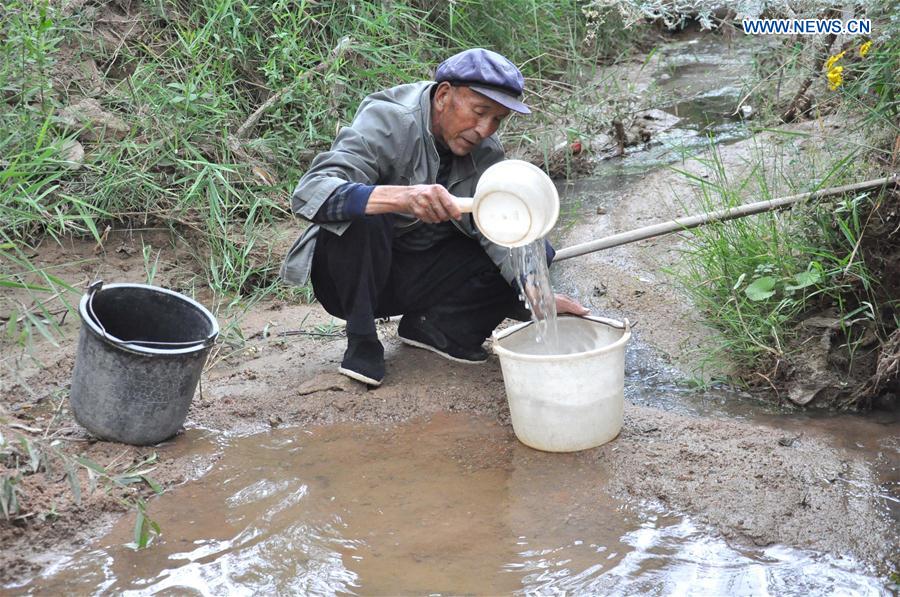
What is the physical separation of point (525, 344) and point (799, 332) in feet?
3.58

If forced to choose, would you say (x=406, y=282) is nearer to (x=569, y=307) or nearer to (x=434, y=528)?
(x=569, y=307)

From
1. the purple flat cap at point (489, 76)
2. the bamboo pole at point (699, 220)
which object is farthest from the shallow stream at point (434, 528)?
the purple flat cap at point (489, 76)

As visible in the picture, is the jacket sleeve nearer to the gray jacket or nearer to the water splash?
the gray jacket

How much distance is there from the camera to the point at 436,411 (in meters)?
3.47

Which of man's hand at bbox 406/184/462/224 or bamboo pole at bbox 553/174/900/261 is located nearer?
man's hand at bbox 406/184/462/224

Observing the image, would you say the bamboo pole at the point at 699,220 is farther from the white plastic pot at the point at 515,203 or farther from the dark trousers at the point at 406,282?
the white plastic pot at the point at 515,203

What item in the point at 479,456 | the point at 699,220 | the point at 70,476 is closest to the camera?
the point at 70,476

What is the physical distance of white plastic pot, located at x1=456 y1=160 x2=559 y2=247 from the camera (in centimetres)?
286

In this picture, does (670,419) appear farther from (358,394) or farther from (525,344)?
(358,394)

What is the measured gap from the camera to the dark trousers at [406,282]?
3328 mm

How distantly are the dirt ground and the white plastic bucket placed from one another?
4.3 inches

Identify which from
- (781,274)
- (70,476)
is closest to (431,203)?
(70,476)

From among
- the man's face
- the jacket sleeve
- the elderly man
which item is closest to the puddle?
the elderly man

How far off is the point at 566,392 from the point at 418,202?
0.76 meters
